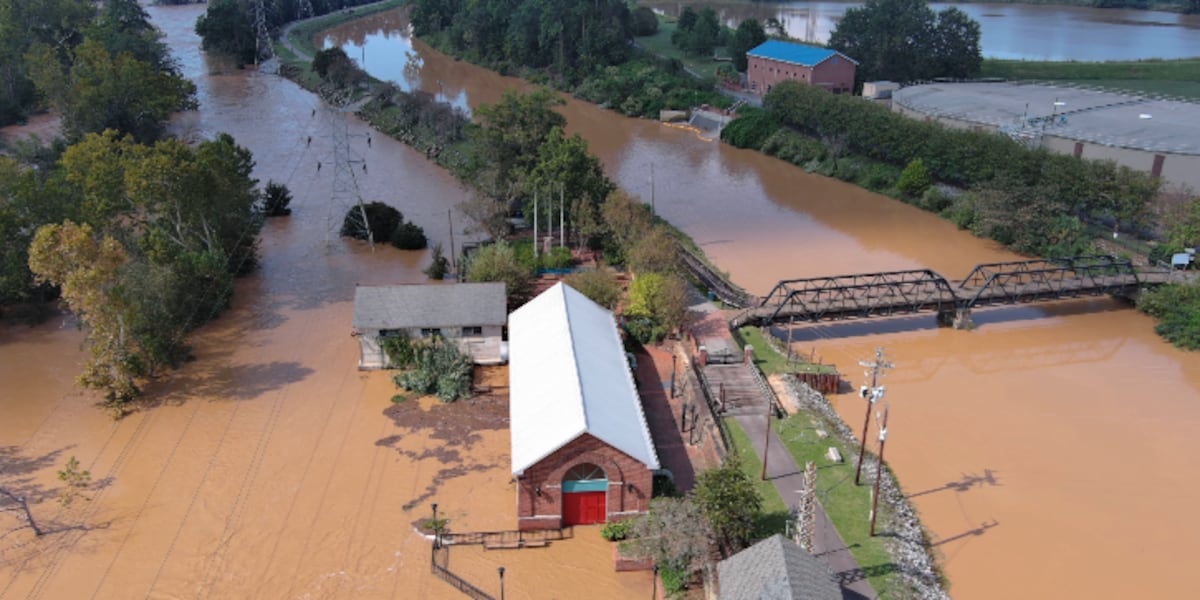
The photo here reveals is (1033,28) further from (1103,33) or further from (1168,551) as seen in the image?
(1168,551)

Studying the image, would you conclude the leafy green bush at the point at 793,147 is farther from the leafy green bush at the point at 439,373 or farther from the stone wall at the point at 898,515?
the leafy green bush at the point at 439,373

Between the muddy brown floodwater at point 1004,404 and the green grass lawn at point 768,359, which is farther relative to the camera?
the green grass lawn at point 768,359

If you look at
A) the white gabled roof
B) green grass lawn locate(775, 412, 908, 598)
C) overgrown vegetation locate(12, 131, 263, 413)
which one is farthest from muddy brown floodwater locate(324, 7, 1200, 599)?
overgrown vegetation locate(12, 131, 263, 413)

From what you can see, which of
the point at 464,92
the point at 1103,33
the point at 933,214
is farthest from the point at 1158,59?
the point at 464,92

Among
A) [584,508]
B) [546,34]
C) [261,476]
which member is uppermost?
[546,34]

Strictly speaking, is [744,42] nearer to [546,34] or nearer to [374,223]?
[546,34]

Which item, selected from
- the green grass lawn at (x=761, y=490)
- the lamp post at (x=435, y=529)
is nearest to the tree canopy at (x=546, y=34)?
the green grass lawn at (x=761, y=490)

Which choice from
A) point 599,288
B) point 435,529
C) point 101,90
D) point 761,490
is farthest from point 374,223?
point 761,490
